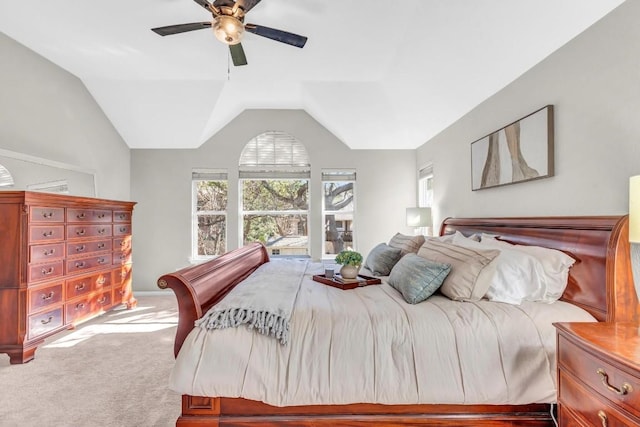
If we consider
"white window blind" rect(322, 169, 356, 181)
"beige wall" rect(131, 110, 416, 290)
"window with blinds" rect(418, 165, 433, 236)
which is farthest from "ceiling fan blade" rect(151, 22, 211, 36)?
"window with blinds" rect(418, 165, 433, 236)

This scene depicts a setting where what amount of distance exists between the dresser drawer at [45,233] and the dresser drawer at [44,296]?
1.44 feet

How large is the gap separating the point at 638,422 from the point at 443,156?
11.0 ft

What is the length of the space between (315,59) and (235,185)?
238 cm

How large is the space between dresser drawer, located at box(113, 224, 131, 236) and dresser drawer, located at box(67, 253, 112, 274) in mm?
303

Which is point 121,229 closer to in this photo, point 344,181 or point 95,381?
point 95,381

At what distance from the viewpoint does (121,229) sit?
3979mm

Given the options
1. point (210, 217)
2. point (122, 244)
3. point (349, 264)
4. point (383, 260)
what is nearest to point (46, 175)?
point (122, 244)

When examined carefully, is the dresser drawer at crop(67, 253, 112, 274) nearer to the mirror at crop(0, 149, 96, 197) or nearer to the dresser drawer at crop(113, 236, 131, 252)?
the dresser drawer at crop(113, 236, 131, 252)

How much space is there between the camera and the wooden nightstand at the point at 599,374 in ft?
3.31

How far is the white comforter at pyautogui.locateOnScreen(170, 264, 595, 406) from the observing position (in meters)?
1.45

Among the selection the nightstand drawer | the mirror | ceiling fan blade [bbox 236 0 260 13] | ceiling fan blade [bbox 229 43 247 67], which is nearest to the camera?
the nightstand drawer

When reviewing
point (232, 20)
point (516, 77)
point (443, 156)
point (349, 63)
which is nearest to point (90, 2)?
point (232, 20)

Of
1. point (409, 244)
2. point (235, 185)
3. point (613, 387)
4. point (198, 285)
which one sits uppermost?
point (235, 185)

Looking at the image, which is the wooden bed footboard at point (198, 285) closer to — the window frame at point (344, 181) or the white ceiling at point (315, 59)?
the white ceiling at point (315, 59)
